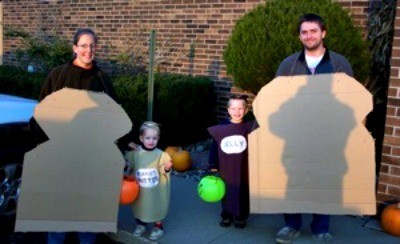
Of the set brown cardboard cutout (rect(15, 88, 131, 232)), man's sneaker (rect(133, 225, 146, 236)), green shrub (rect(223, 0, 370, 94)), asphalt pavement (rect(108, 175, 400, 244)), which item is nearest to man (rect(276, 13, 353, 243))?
asphalt pavement (rect(108, 175, 400, 244))

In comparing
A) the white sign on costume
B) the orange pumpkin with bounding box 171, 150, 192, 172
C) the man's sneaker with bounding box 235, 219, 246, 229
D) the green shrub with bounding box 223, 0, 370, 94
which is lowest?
the man's sneaker with bounding box 235, 219, 246, 229

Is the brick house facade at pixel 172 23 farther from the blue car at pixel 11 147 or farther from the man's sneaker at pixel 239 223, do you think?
the blue car at pixel 11 147

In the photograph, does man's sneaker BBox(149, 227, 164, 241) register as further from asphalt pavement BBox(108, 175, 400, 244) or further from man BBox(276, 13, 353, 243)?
man BBox(276, 13, 353, 243)

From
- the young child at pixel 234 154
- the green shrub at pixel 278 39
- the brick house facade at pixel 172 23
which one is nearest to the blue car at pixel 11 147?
the young child at pixel 234 154

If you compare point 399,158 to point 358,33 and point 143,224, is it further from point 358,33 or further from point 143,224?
point 143,224

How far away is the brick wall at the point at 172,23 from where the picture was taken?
7445mm

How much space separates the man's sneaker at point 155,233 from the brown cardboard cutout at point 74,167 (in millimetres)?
578

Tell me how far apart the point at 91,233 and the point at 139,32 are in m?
5.61

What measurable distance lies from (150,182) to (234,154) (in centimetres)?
73

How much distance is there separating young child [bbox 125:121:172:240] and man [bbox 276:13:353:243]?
1.00 m

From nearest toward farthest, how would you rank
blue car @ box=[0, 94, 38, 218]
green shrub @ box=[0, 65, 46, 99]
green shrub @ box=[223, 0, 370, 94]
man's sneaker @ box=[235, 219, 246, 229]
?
man's sneaker @ box=[235, 219, 246, 229] → blue car @ box=[0, 94, 38, 218] → green shrub @ box=[223, 0, 370, 94] → green shrub @ box=[0, 65, 46, 99]

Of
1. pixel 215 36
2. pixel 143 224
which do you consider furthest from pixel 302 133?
pixel 215 36

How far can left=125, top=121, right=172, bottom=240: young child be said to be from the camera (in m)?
3.73

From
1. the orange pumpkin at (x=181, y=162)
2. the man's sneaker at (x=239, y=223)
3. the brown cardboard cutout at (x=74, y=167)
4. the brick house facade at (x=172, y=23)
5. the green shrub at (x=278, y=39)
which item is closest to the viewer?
the brown cardboard cutout at (x=74, y=167)
